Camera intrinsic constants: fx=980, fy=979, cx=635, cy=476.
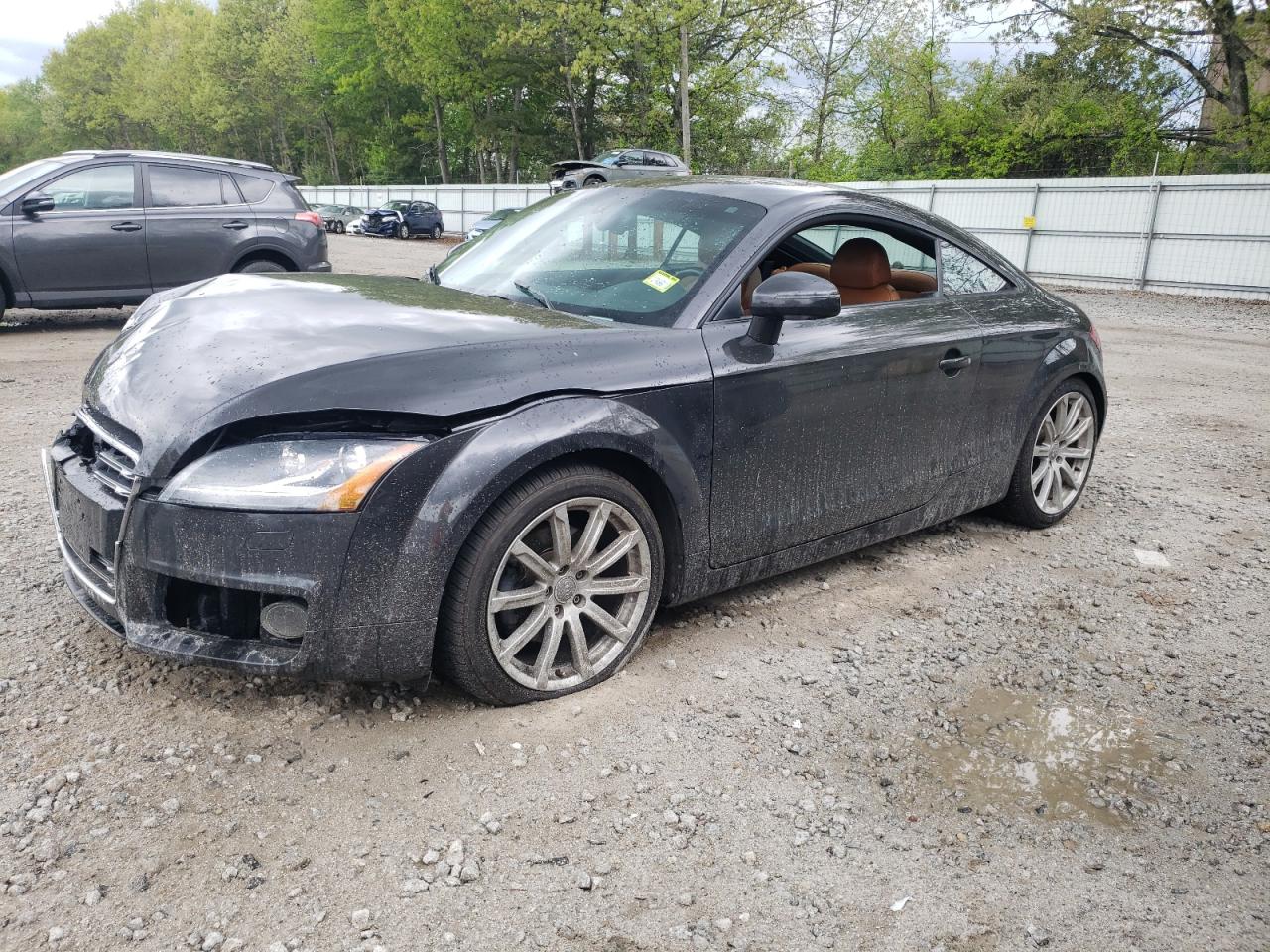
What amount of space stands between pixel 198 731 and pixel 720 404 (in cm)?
178

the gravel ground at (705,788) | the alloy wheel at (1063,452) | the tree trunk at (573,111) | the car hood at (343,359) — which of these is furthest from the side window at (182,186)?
the tree trunk at (573,111)

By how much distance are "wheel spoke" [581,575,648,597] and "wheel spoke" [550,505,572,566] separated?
0.12 metres

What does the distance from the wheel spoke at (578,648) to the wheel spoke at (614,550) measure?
156mm

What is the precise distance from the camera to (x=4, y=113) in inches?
4414

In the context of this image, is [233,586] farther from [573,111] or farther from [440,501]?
[573,111]

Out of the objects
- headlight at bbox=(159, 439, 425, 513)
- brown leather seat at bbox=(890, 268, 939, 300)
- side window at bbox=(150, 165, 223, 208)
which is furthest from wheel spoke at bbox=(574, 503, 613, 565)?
side window at bbox=(150, 165, 223, 208)

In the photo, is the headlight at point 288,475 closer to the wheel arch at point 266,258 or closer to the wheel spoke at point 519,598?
the wheel spoke at point 519,598

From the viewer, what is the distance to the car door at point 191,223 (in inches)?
370

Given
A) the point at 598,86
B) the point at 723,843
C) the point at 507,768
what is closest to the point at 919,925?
the point at 723,843

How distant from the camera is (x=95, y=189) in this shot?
916 cm

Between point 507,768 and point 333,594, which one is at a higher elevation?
point 333,594

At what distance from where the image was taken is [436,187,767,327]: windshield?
3.34m

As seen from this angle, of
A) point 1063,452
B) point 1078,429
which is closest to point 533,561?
point 1063,452

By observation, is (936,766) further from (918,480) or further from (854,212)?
(854,212)
